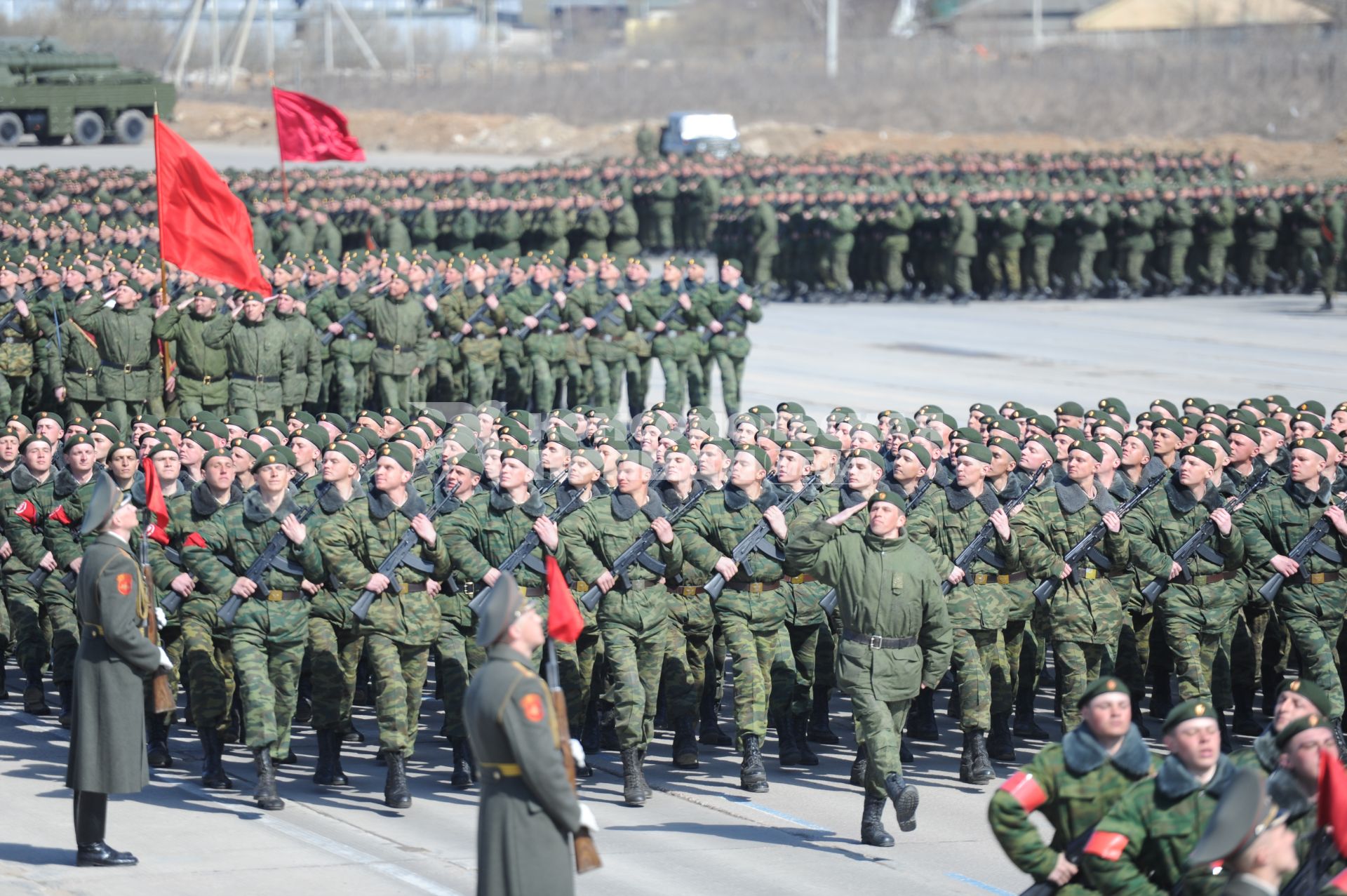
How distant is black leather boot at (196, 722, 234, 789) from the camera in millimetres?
9164

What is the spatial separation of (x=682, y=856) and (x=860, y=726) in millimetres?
939

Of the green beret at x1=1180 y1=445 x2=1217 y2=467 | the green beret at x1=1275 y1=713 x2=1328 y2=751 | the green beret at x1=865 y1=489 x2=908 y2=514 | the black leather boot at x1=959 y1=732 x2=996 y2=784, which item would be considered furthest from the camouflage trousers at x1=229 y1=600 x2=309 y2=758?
the green beret at x1=1275 y1=713 x2=1328 y2=751

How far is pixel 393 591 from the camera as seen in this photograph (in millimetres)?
9000

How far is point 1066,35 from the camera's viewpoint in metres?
78.6

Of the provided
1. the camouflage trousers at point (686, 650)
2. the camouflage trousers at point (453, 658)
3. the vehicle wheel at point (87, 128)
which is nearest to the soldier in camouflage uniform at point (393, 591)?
the camouflage trousers at point (453, 658)

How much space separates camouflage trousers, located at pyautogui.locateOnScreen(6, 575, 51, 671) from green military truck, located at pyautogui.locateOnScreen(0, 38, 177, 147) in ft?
125

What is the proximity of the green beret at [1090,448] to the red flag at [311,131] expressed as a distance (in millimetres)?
14293

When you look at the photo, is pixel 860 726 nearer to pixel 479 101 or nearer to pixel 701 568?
pixel 701 568

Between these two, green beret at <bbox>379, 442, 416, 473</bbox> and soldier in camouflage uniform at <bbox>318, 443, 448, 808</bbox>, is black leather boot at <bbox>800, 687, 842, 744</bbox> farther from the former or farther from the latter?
green beret at <bbox>379, 442, 416, 473</bbox>

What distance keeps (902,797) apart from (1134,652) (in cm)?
258

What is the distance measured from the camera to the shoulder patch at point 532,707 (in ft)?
18.9

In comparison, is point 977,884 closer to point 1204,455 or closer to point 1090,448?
point 1090,448

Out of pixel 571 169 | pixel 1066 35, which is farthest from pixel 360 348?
pixel 1066 35

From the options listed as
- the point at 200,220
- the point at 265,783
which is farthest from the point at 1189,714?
the point at 200,220
